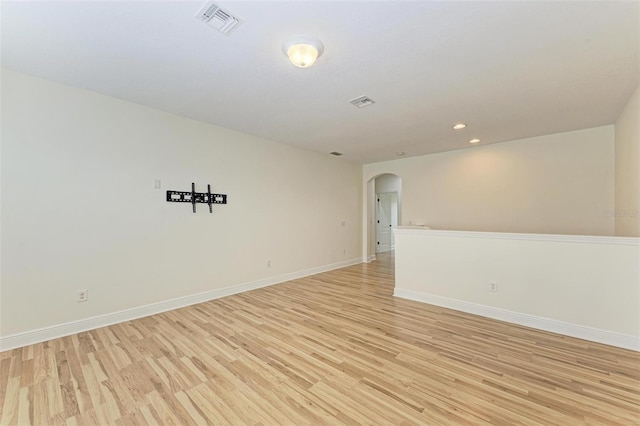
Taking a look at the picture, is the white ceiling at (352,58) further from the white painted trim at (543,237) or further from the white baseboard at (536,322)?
the white baseboard at (536,322)

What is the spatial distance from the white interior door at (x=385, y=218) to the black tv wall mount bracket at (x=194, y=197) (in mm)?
5907

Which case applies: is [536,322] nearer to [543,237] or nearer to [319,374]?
[543,237]

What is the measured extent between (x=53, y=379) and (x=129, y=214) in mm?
1787

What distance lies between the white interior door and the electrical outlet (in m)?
7.32

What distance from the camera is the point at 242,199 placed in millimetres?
4395

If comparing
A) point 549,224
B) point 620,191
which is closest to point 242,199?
point 549,224

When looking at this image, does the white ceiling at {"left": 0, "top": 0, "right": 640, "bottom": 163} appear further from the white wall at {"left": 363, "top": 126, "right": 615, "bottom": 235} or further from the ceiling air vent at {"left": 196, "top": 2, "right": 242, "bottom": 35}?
the white wall at {"left": 363, "top": 126, "right": 615, "bottom": 235}

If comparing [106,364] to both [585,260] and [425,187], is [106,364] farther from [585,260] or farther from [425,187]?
[425,187]

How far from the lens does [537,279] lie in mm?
2977

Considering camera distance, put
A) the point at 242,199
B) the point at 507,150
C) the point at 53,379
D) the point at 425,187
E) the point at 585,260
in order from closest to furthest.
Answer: the point at 53,379
the point at 585,260
the point at 242,199
the point at 507,150
the point at 425,187

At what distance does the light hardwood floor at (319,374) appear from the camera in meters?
1.67

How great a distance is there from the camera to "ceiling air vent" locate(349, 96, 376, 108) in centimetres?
305

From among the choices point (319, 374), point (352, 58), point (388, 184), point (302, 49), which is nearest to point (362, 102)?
point (352, 58)

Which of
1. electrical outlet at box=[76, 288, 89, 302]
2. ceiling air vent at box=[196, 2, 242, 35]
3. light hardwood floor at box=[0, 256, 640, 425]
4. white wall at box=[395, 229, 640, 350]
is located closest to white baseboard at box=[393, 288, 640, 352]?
white wall at box=[395, 229, 640, 350]
